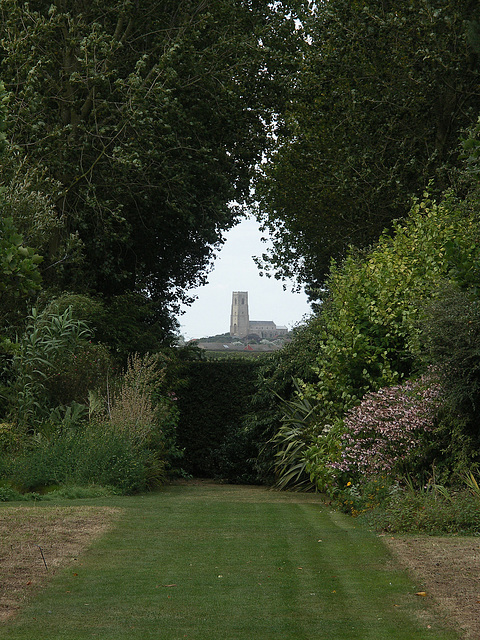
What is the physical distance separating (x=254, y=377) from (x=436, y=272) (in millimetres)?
7817

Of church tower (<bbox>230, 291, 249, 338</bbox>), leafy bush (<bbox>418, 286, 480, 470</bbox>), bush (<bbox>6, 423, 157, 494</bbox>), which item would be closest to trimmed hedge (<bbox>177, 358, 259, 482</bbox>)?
bush (<bbox>6, 423, 157, 494</bbox>)

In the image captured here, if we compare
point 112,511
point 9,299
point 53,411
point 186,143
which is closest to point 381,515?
point 112,511

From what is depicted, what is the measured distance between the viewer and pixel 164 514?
938cm

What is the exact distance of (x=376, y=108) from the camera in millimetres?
17969

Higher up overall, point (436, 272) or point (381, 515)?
point (436, 272)

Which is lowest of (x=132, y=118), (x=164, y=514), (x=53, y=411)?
(x=164, y=514)

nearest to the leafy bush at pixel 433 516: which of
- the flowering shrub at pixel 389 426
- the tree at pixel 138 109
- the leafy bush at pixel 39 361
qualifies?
the flowering shrub at pixel 389 426

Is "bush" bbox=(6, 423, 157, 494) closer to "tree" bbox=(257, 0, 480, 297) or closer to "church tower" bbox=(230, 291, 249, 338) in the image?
"tree" bbox=(257, 0, 480, 297)

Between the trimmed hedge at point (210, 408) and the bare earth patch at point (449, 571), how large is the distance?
1049 centimetres

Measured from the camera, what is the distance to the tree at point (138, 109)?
17031 millimetres

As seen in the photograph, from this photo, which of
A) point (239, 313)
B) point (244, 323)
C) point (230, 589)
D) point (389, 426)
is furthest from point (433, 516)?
point (239, 313)

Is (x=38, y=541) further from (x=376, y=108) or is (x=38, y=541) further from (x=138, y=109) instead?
(x=376, y=108)

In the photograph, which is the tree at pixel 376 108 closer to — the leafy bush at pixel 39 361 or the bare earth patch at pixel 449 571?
the leafy bush at pixel 39 361

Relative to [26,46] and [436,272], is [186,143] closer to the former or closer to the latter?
[26,46]
